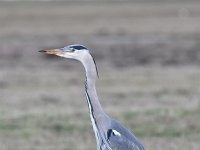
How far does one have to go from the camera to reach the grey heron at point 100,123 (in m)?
6.86

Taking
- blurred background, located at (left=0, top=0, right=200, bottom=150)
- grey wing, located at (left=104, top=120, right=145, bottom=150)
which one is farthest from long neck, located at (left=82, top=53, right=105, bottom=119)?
blurred background, located at (left=0, top=0, right=200, bottom=150)

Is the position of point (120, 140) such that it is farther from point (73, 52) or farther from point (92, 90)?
point (73, 52)

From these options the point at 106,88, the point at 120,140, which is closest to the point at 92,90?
the point at 120,140

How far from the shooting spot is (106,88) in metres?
16.0

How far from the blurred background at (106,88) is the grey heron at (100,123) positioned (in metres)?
2.83

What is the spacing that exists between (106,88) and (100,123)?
29.5ft

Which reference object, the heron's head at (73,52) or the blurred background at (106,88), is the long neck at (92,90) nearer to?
the heron's head at (73,52)

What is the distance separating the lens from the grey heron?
6.86 metres

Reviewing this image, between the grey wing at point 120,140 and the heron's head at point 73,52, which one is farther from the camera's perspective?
Result: the grey wing at point 120,140

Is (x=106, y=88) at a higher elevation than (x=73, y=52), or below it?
below

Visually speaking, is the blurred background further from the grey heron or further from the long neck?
the long neck

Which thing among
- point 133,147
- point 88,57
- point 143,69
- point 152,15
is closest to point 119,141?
point 133,147

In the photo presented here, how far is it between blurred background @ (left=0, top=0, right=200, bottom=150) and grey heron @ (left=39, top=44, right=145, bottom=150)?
283 cm

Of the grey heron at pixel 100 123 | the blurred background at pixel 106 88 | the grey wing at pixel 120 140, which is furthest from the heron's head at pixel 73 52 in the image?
the blurred background at pixel 106 88
